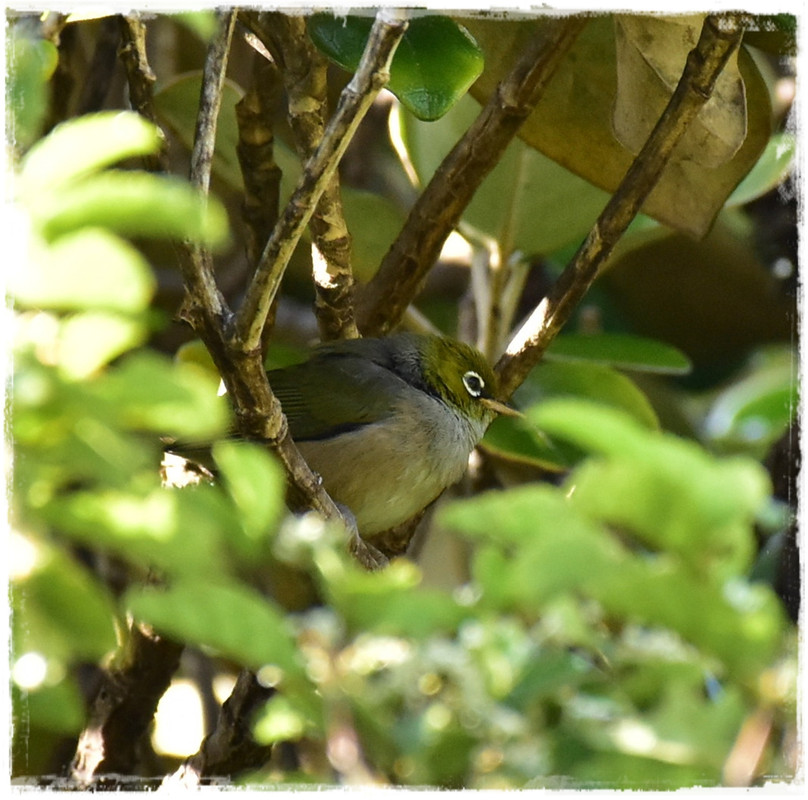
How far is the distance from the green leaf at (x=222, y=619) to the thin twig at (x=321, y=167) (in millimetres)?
809

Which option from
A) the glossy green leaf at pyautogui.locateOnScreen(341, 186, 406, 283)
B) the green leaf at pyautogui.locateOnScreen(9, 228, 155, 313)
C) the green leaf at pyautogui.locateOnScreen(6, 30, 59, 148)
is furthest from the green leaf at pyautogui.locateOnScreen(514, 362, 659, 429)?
the green leaf at pyautogui.locateOnScreen(9, 228, 155, 313)

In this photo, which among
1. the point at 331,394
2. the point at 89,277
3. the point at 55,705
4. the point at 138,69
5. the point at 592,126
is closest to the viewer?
the point at 89,277

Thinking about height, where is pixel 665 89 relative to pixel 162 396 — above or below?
above

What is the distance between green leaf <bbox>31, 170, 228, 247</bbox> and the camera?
2.63 ft

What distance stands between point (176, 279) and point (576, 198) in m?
1.67

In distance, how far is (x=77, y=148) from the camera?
0.83 metres

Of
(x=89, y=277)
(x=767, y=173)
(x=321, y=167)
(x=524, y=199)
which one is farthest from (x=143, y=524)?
(x=767, y=173)

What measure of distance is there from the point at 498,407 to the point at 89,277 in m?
2.46

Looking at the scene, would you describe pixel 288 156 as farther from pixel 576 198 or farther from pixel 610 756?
pixel 610 756

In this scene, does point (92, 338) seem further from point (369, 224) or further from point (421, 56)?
point (369, 224)

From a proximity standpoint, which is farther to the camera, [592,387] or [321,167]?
[592,387]

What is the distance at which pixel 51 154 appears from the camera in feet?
2.73

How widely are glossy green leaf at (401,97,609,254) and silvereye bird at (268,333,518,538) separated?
1.20 feet

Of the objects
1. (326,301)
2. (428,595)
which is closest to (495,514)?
(428,595)
